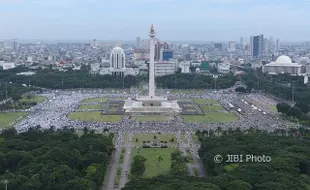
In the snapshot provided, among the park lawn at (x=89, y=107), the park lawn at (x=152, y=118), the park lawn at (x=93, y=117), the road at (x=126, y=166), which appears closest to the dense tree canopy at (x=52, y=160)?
the road at (x=126, y=166)

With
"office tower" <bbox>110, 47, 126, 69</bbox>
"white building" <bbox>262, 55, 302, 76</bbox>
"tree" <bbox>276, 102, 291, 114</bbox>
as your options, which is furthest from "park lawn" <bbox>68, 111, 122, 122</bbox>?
"white building" <bbox>262, 55, 302, 76</bbox>

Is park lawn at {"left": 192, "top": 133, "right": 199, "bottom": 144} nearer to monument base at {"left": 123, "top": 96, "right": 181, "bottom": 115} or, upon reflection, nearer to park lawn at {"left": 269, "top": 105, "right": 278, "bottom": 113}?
monument base at {"left": 123, "top": 96, "right": 181, "bottom": 115}

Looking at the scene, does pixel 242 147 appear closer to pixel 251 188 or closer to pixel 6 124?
pixel 251 188

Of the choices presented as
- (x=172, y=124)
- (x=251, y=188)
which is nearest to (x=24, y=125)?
(x=172, y=124)

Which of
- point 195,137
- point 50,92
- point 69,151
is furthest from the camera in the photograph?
point 50,92

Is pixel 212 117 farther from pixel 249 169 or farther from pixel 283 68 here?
pixel 283 68
